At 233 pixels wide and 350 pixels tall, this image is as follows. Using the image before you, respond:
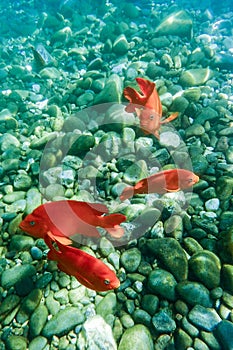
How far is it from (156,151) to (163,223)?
1.05 m

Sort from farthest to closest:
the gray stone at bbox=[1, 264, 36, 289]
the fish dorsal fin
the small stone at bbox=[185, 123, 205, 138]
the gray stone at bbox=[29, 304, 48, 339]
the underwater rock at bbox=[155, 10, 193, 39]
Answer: the underwater rock at bbox=[155, 10, 193, 39]
the small stone at bbox=[185, 123, 205, 138]
the fish dorsal fin
the gray stone at bbox=[1, 264, 36, 289]
the gray stone at bbox=[29, 304, 48, 339]

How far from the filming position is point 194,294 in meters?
2.20

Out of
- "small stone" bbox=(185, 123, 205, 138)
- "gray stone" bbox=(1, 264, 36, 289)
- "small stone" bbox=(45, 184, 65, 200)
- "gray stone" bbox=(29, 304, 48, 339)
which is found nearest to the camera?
"gray stone" bbox=(29, 304, 48, 339)

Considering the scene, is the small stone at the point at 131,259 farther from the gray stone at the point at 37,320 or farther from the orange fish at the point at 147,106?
the orange fish at the point at 147,106

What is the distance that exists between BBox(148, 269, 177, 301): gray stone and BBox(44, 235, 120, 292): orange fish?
462mm

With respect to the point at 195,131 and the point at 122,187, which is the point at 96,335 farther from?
the point at 195,131

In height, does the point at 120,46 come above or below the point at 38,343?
above

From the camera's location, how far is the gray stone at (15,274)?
2426 millimetres

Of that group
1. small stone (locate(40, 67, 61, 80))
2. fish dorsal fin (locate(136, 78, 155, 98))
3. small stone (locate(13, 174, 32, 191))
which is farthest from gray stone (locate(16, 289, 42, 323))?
small stone (locate(40, 67, 61, 80))

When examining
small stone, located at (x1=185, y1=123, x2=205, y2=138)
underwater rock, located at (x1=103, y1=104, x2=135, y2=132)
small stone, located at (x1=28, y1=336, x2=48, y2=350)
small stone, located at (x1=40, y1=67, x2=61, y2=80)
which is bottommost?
small stone, located at (x1=28, y1=336, x2=48, y2=350)

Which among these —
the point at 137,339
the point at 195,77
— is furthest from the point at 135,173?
the point at 195,77

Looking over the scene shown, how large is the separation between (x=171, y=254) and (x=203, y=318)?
0.53m

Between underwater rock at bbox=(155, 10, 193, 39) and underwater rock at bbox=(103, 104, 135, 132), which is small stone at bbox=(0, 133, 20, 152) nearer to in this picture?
underwater rock at bbox=(103, 104, 135, 132)

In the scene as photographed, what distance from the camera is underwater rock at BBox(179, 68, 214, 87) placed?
4.75m
